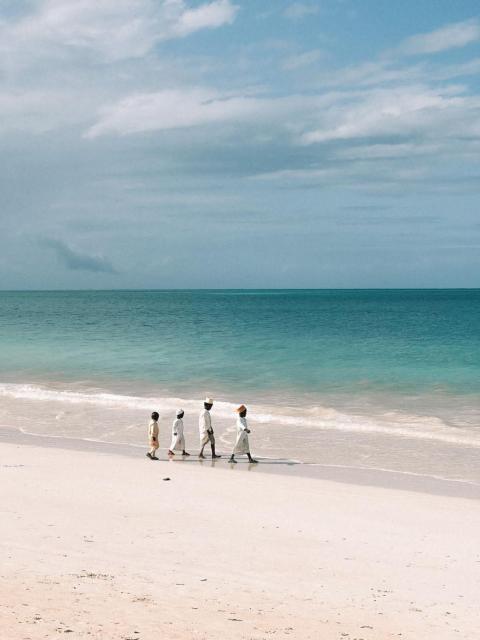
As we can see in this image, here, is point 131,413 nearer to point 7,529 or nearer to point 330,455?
point 330,455

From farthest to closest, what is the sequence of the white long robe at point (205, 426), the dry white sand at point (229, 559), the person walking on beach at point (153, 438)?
the white long robe at point (205, 426), the person walking on beach at point (153, 438), the dry white sand at point (229, 559)

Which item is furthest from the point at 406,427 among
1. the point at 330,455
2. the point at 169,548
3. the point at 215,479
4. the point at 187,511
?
the point at 169,548

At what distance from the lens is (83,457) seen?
16453 millimetres

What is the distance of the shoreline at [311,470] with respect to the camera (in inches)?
583

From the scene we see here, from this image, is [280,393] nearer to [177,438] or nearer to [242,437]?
[177,438]

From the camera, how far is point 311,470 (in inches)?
647

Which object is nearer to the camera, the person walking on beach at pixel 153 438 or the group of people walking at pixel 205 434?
the group of people walking at pixel 205 434

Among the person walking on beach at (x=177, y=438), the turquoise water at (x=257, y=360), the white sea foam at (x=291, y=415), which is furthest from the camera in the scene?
the turquoise water at (x=257, y=360)

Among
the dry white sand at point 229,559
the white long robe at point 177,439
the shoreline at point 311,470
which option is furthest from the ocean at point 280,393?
Result: the dry white sand at point 229,559

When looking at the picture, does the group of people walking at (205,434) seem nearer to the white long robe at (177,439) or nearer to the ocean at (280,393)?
the white long robe at (177,439)

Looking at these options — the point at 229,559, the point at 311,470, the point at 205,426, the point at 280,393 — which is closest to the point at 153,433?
the point at 205,426

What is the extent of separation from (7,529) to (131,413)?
47.8 ft

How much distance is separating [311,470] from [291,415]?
308 inches

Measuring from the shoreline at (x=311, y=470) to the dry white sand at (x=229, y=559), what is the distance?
36.4 inches
